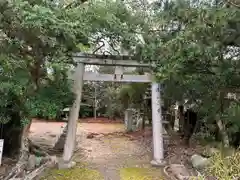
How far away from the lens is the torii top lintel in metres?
6.78

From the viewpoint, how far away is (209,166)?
5527mm

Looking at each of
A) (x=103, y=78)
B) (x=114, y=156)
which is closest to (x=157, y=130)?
(x=114, y=156)

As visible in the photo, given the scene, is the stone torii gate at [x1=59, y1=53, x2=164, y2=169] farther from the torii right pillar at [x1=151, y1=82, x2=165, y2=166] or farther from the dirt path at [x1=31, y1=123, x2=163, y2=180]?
the dirt path at [x1=31, y1=123, x2=163, y2=180]

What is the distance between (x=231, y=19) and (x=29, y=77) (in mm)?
3194

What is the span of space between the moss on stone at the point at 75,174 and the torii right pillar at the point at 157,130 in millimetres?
1473

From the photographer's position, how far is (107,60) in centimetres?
689

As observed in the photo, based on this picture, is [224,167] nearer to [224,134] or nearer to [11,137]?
[224,134]

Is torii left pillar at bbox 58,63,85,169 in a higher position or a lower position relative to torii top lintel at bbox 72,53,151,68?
lower

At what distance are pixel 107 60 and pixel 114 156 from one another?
8.35 ft

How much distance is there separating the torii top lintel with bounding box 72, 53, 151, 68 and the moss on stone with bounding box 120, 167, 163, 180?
238cm

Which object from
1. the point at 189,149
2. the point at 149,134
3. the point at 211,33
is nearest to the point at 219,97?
the point at 211,33

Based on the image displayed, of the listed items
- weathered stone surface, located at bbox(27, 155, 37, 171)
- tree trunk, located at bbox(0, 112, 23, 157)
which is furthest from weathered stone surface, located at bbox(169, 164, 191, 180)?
tree trunk, located at bbox(0, 112, 23, 157)

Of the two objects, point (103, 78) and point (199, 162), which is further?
point (103, 78)

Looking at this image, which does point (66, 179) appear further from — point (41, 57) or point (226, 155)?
point (226, 155)
